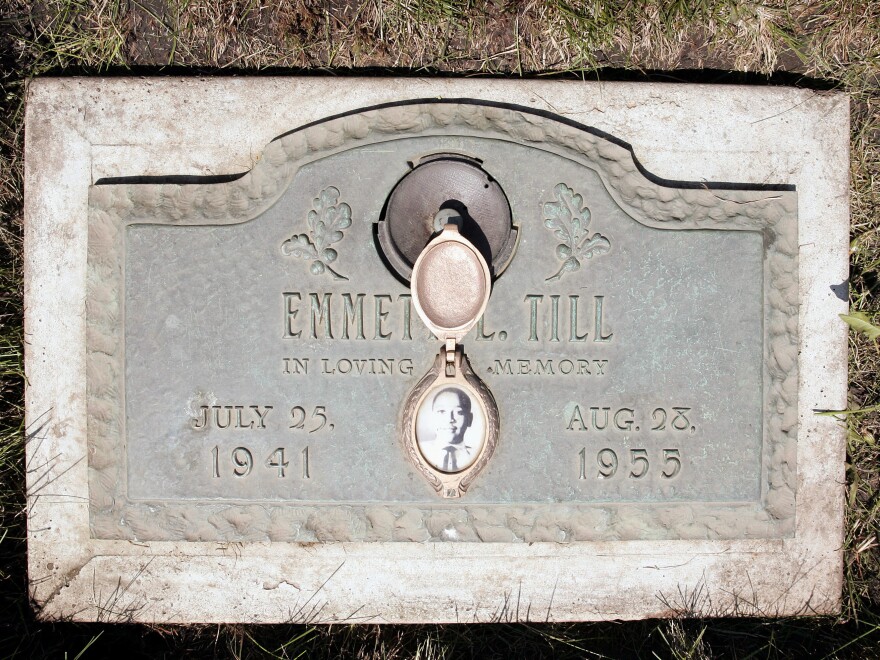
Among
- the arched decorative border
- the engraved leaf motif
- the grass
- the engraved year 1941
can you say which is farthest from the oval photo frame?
the grass

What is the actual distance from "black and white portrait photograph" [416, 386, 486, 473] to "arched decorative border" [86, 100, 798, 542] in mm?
223

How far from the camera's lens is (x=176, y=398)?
8.46 ft

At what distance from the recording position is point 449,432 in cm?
250

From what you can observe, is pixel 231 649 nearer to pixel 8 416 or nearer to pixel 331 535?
pixel 331 535

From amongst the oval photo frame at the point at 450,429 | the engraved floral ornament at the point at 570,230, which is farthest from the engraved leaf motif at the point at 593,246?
the oval photo frame at the point at 450,429

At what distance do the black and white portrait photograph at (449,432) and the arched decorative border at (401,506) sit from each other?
22cm

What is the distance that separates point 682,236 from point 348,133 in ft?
4.66

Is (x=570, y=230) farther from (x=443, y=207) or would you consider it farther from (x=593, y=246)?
(x=443, y=207)

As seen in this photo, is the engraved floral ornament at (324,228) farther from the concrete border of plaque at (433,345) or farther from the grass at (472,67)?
the grass at (472,67)

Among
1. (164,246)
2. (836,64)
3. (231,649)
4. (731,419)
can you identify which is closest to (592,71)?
(836,64)

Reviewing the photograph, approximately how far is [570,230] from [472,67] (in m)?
0.90

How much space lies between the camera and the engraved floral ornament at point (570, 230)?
2570mm

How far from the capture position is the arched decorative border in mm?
2582

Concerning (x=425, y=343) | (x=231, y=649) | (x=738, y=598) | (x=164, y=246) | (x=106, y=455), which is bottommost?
(x=231, y=649)
